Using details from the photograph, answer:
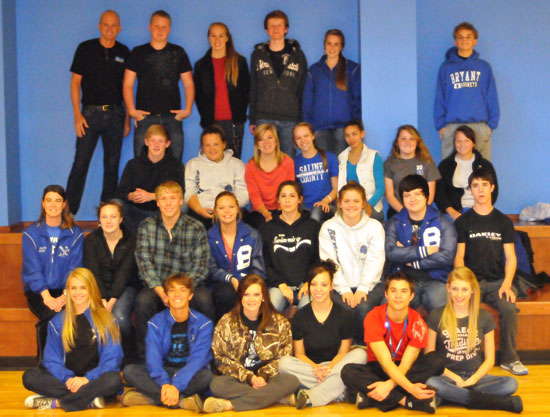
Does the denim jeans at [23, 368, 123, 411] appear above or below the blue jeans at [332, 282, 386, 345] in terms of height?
below

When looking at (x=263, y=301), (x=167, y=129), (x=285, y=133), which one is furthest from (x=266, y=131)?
(x=263, y=301)

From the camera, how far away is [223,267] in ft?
17.3

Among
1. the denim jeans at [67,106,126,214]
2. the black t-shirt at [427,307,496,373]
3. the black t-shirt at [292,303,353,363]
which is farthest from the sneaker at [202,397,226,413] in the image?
the denim jeans at [67,106,126,214]

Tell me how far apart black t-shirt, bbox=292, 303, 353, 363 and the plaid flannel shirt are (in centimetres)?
81

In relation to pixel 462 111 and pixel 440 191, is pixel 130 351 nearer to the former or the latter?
pixel 440 191

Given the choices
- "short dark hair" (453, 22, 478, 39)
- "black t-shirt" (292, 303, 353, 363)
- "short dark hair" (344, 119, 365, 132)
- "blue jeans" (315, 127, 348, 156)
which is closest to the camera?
"black t-shirt" (292, 303, 353, 363)

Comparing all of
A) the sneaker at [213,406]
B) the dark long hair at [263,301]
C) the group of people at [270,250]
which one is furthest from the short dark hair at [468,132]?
the sneaker at [213,406]

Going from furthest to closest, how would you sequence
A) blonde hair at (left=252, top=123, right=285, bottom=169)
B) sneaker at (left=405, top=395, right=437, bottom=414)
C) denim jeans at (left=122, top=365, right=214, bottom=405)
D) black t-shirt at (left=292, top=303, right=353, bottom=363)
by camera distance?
blonde hair at (left=252, top=123, right=285, bottom=169) < black t-shirt at (left=292, top=303, right=353, bottom=363) < denim jeans at (left=122, top=365, right=214, bottom=405) < sneaker at (left=405, top=395, right=437, bottom=414)

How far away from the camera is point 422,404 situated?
422 cm

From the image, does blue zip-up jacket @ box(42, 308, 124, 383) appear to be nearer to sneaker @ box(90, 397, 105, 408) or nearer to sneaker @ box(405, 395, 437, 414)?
sneaker @ box(90, 397, 105, 408)

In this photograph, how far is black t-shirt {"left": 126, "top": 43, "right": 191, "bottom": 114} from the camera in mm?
6215

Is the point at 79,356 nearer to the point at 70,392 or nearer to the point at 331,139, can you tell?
the point at 70,392

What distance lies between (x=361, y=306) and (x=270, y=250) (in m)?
0.77

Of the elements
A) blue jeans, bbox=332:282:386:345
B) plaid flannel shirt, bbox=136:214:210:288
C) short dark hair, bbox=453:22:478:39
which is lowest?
blue jeans, bbox=332:282:386:345
